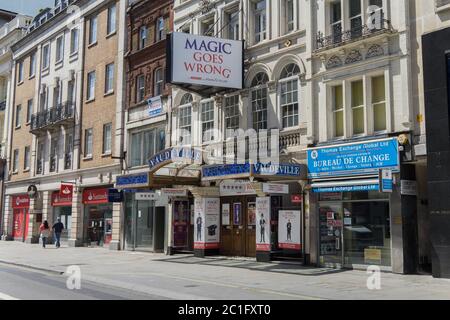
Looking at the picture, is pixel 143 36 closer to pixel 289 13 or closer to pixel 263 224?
pixel 289 13

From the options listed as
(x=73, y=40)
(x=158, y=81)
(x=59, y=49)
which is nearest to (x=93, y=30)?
(x=73, y=40)

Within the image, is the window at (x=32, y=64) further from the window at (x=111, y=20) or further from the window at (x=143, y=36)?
the window at (x=143, y=36)

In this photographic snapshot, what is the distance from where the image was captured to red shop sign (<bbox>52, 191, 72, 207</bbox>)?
3432cm

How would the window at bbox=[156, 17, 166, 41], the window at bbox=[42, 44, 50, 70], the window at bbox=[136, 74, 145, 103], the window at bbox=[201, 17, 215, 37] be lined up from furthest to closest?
the window at bbox=[42, 44, 50, 70] → the window at bbox=[136, 74, 145, 103] → the window at bbox=[156, 17, 166, 41] → the window at bbox=[201, 17, 215, 37]

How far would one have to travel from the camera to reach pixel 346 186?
1789cm

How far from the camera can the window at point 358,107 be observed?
723 inches

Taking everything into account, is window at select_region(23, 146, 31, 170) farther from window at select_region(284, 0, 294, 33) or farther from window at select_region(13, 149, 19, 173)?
window at select_region(284, 0, 294, 33)

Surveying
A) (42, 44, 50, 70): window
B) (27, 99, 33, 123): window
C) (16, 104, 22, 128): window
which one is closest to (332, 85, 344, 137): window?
(42, 44, 50, 70): window

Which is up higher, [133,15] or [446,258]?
[133,15]

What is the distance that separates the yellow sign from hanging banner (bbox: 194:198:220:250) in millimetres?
7682

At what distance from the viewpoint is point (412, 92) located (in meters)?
16.8
